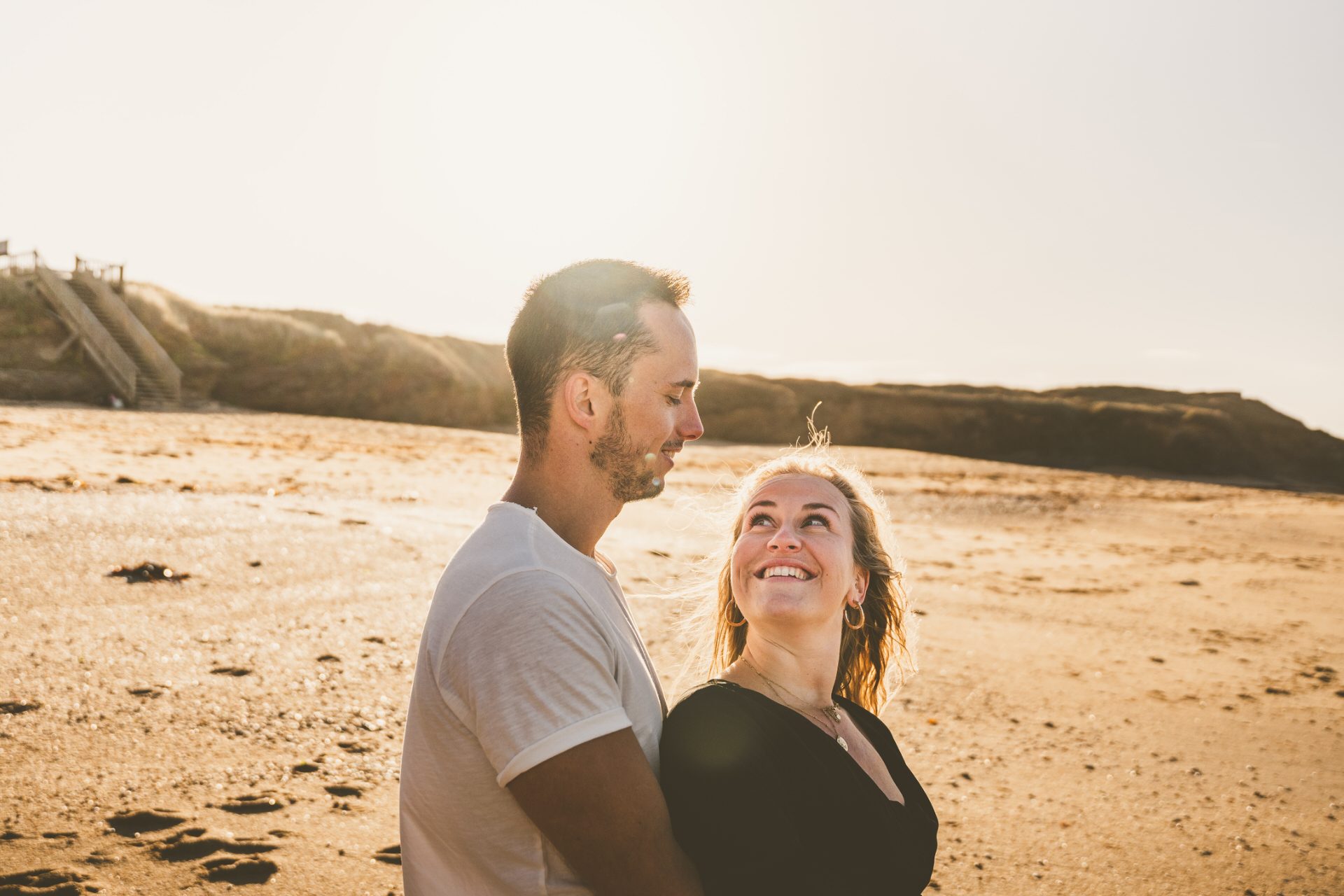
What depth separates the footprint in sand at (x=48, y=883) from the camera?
3.10 metres

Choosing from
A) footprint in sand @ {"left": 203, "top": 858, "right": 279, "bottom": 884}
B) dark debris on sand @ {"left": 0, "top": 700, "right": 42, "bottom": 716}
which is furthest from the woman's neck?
dark debris on sand @ {"left": 0, "top": 700, "right": 42, "bottom": 716}

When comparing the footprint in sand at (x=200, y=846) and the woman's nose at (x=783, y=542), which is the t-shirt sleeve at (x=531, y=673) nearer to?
the woman's nose at (x=783, y=542)

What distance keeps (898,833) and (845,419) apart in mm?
33807

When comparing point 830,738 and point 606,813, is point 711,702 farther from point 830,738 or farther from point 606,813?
point 606,813

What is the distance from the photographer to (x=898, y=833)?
7.33ft

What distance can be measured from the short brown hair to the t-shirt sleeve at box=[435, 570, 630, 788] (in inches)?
19.7

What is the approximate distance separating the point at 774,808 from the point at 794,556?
0.78m

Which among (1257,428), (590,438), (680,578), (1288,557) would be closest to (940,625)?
(680,578)

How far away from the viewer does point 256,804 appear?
A: 386 cm

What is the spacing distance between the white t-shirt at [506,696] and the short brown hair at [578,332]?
31cm

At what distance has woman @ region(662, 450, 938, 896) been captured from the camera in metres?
1.88

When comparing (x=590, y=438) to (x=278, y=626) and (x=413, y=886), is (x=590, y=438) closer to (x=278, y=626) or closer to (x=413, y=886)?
(x=413, y=886)

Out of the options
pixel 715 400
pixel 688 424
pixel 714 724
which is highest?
pixel 715 400

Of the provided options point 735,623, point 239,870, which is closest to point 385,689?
point 239,870
